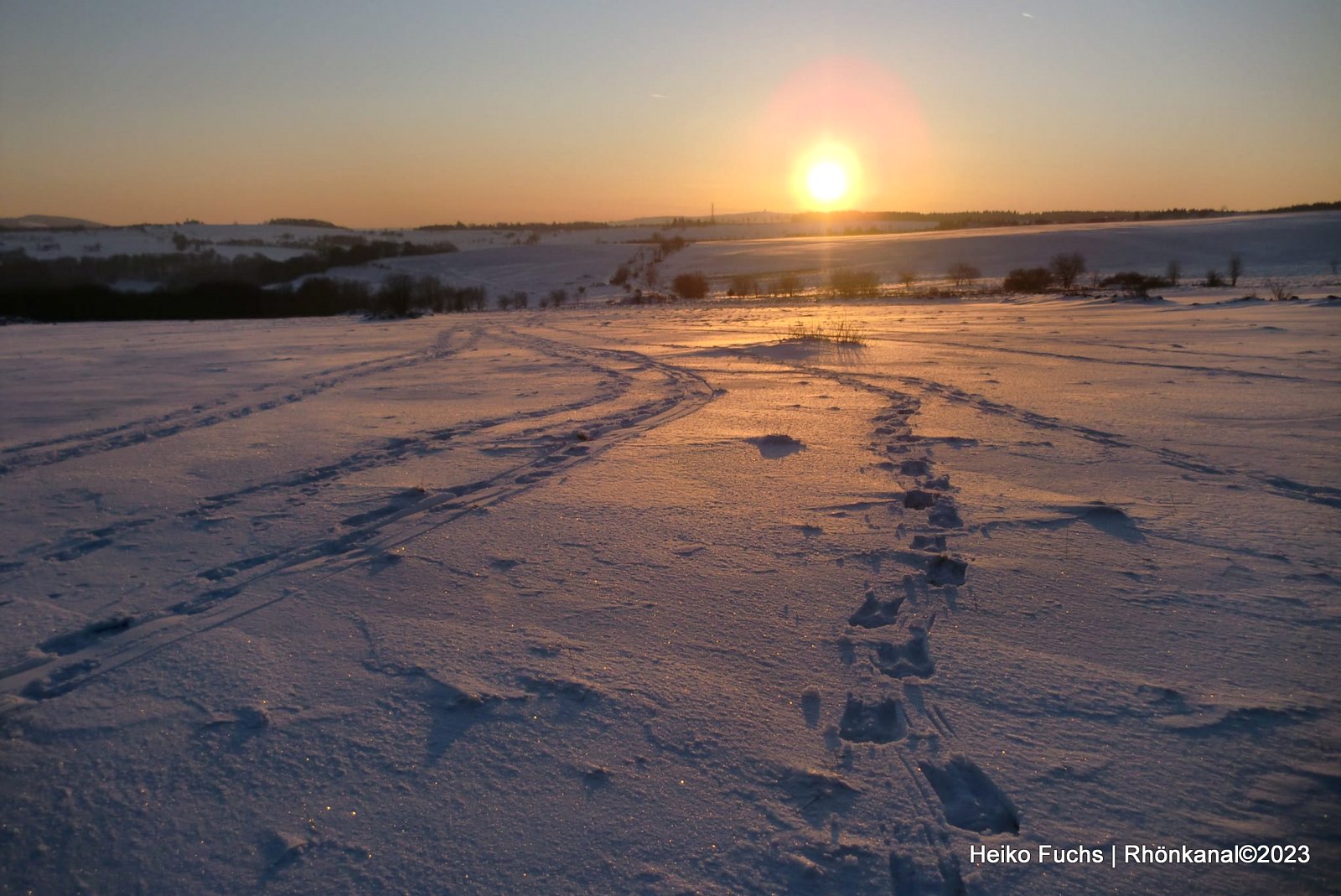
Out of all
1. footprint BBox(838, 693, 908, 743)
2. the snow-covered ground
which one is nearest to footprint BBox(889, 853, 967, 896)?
the snow-covered ground

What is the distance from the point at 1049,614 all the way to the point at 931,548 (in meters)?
0.66

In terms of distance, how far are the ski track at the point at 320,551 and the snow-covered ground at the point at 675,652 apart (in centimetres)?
2

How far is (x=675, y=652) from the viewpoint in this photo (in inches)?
101

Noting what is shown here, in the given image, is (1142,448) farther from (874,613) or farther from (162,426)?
(162,426)

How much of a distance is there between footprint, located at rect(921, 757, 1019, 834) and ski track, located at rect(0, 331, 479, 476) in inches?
222

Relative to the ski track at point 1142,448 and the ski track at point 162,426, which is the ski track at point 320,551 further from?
the ski track at point 1142,448

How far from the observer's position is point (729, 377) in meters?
8.11

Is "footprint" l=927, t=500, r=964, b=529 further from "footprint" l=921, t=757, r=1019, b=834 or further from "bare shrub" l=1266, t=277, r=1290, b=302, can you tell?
"bare shrub" l=1266, t=277, r=1290, b=302


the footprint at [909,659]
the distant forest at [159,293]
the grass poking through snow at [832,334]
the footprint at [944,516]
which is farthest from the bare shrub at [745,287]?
the footprint at [909,659]

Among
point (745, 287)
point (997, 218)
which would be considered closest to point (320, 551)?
point (745, 287)

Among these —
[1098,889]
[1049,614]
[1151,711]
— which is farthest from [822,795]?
[1049,614]

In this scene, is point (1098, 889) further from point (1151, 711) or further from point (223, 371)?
point (223, 371)

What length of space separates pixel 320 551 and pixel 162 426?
3.63 metres

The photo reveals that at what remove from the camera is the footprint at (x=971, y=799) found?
1808 millimetres
